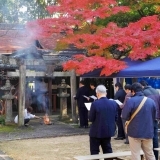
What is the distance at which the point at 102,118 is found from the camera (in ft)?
19.0

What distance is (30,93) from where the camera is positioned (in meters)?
16.5

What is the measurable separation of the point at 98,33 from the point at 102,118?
18.4 ft

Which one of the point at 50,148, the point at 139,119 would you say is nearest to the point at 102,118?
the point at 139,119

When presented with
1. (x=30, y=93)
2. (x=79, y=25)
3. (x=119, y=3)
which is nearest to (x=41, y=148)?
(x=79, y=25)

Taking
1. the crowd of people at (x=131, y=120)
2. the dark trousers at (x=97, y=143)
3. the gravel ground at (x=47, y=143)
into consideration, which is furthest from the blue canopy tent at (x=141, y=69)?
the dark trousers at (x=97, y=143)

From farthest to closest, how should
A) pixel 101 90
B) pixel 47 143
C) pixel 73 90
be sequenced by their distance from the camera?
1. pixel 73 90
2. pixel 47 143
3. pixel 101 90

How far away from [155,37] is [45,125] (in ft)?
17.6

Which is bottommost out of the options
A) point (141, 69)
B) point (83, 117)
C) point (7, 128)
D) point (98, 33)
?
point (7, 128)

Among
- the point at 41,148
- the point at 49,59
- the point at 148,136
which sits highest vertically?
the point at 49,59

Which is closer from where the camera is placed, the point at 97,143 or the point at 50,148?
the point at 97,143

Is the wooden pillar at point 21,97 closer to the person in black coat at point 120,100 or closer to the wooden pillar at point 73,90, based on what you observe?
the wooden pillar at point 73,90

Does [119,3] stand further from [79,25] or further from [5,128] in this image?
[5,128]

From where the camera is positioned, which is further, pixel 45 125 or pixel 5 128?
pixel 45 125

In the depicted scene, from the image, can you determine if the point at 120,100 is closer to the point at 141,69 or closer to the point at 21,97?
the point at 141,69
